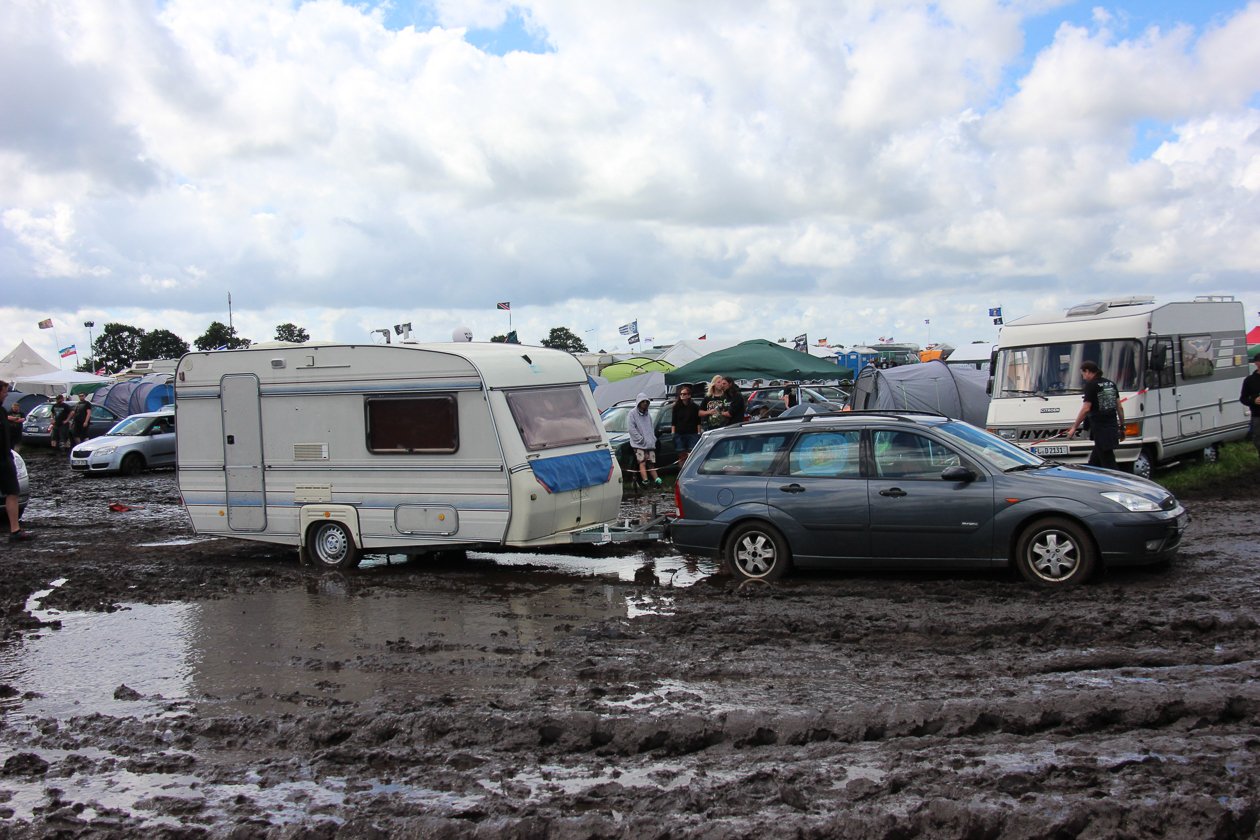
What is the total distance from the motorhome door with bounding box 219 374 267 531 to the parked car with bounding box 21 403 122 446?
24.3 metres

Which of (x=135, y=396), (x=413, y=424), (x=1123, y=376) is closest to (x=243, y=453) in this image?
(x=413, y=424)

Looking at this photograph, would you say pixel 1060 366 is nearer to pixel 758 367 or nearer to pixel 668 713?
pixel 758 367

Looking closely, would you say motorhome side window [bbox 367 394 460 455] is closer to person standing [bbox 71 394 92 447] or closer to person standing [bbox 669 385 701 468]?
person standing [bbox 669 385 701 468]

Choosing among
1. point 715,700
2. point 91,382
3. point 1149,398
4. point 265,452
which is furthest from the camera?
point 91,382

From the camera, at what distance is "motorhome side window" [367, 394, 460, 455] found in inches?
455

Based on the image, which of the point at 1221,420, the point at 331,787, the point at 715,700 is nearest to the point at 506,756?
the point at 331,787

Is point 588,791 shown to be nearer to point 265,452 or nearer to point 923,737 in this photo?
point 923,737

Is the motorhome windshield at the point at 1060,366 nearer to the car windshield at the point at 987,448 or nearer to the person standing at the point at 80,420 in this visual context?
the car windshield at the point at 987,448

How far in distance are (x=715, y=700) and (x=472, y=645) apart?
8.39 ft

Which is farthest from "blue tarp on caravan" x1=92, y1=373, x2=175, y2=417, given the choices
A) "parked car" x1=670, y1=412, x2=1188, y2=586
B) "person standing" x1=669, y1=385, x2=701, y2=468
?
"parked car" x1=670, y1=412, x2=1188, y2=586

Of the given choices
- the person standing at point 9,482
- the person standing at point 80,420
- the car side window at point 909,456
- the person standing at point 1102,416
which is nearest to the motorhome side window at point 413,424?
the car side window at point 909,456

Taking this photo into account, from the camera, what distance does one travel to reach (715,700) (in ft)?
20.7

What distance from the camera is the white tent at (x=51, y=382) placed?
45625 millimetres

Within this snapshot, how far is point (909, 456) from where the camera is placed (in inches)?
391
